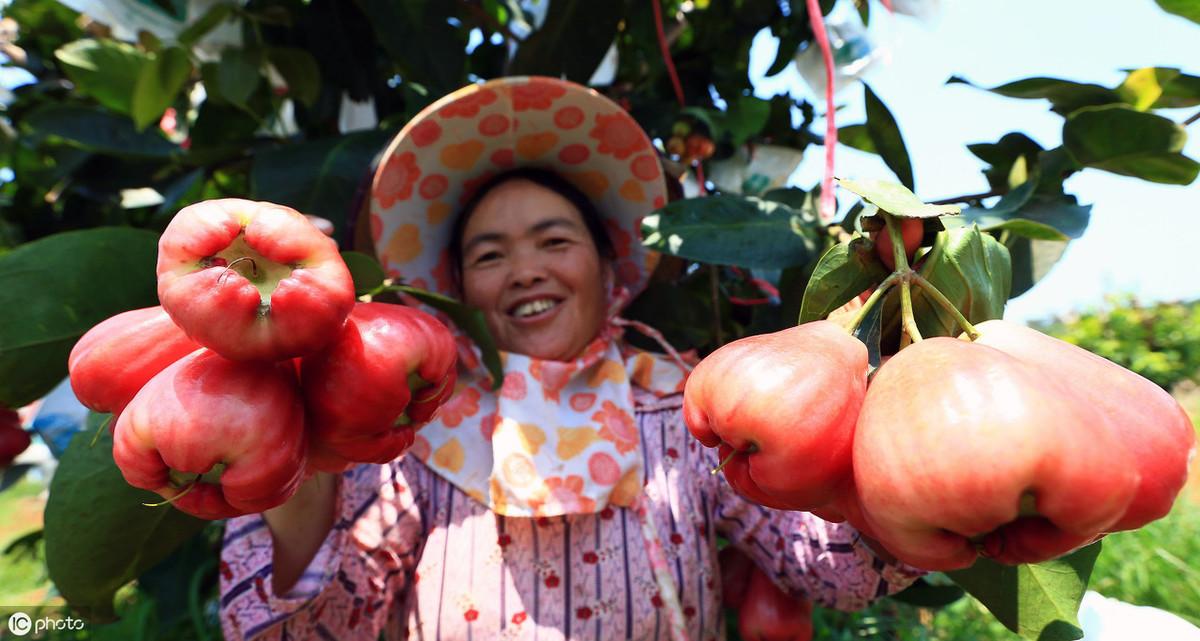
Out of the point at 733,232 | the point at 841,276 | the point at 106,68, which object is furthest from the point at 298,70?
the point at 841,276

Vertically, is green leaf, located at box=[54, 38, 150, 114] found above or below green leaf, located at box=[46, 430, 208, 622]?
above

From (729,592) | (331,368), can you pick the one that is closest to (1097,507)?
(331,368)

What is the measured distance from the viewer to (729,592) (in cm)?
107

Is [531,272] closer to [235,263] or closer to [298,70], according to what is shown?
[298,70]

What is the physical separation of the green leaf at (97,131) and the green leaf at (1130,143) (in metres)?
1.26

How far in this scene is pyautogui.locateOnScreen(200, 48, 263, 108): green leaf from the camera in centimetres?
105

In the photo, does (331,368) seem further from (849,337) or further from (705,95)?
(705,95)

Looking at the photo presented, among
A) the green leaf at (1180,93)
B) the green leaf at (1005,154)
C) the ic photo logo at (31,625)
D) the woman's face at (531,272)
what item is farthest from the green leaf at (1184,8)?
the ic photo logo at (31,625)

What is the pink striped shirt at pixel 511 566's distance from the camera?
2.70 ft

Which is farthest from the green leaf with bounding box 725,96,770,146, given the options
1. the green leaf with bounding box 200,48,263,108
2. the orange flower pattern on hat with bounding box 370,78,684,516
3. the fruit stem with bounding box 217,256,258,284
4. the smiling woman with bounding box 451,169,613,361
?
the fruit stem with bounding box 217,256,258,284

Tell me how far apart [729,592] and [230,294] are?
868mm

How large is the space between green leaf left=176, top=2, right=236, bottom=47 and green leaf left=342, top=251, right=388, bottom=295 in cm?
62

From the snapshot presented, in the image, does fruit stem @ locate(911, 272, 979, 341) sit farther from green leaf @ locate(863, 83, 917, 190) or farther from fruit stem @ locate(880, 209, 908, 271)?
green leaf @ locate(863, 83, 917, 190)

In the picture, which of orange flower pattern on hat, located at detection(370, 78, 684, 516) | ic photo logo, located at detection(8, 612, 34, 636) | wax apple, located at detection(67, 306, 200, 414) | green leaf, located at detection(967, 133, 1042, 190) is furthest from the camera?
ic photo logo, located at detection(8, 612, 34, 636)
